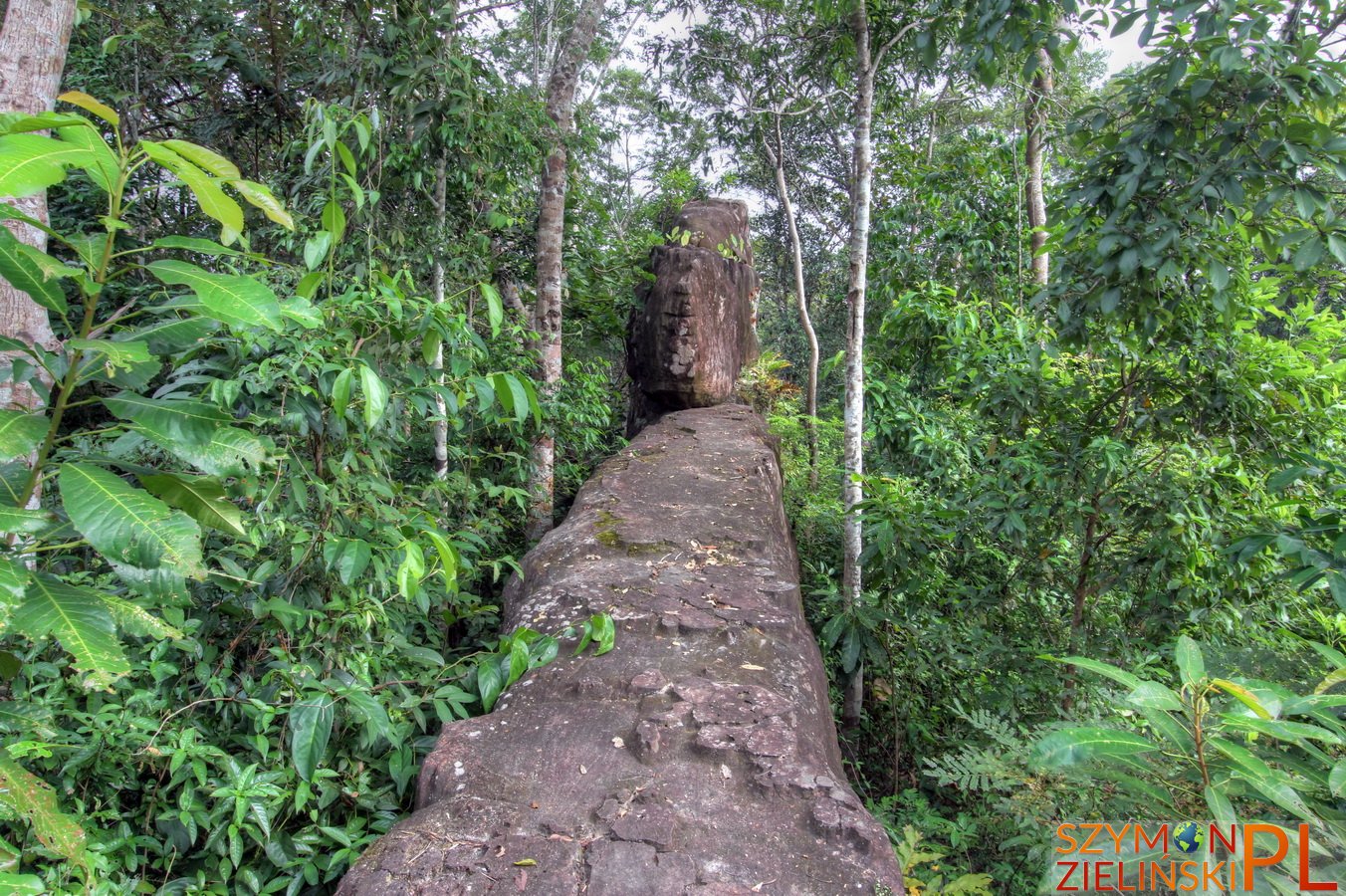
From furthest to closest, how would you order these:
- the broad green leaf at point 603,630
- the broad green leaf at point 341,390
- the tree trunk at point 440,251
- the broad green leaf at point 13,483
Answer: the tree trunk at point 440,251
the broad green leaf at point 603,630
the broad green leaf at point 341,390
the broad green leaf at point 13,483

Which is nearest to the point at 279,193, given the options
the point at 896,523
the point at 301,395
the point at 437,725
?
the point at 301,395

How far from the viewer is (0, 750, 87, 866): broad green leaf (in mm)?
1306

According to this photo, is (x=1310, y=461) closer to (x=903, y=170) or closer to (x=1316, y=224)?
(x=1316, y=224)

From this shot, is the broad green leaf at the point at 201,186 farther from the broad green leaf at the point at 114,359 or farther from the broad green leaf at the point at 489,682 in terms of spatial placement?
the broad green leaf at the point at 489,682

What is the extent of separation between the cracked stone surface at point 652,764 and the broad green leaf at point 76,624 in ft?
3.95

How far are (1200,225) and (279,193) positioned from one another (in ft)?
17.5

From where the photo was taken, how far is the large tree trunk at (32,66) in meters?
3.65

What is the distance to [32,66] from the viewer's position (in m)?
3.77

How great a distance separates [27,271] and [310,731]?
1530 millimetres

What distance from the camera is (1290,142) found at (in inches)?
94.8

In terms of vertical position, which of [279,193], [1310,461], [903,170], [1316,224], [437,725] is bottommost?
[437,725]

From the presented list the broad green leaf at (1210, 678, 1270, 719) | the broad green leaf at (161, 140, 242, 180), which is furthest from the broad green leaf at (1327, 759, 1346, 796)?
the broad green leaf at (161, 140, 242, 180)

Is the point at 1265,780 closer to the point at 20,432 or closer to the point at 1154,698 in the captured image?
the point at 1154,698

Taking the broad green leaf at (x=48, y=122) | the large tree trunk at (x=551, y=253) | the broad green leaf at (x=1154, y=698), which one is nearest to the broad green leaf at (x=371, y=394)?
the broad green leaf at (x=48, y=122)
